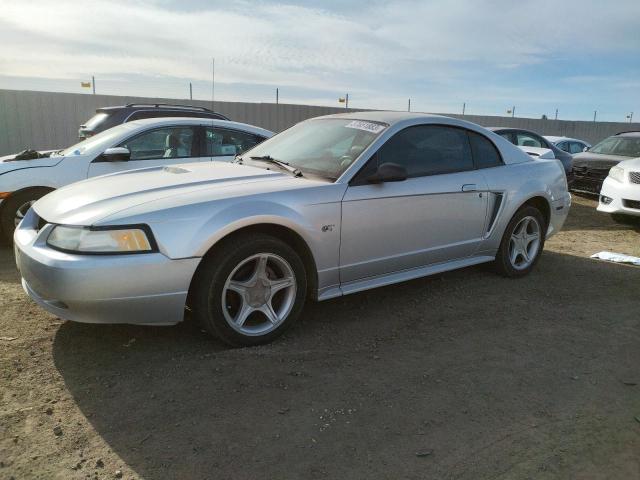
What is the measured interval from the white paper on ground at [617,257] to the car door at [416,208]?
7.89 feet

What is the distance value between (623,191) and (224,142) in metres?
5.98

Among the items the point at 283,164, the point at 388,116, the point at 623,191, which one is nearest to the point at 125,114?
the point at 283,164

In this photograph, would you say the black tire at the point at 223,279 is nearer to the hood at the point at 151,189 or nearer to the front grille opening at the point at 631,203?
the hood at the point at 151,189

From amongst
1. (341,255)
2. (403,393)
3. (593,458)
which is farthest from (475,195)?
(593,458)

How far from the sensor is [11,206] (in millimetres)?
5504

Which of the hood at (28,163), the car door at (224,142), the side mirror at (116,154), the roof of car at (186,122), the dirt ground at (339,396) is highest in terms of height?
the roof of car at (186,122)

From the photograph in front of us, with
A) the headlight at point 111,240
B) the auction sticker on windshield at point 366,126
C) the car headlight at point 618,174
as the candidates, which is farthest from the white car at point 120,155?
the car headlight at point 618,174

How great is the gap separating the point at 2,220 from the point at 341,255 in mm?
4048

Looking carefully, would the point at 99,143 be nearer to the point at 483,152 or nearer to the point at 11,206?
the point at 11,206

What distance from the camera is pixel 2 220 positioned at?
5.50 m

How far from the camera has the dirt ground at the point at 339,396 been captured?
2.27 metres

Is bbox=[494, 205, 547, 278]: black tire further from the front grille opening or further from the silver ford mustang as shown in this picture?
the front grille opening

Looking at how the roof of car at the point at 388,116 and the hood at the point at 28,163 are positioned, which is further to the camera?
the hood at the point at 28,163

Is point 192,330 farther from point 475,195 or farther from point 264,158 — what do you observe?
point 475,195
